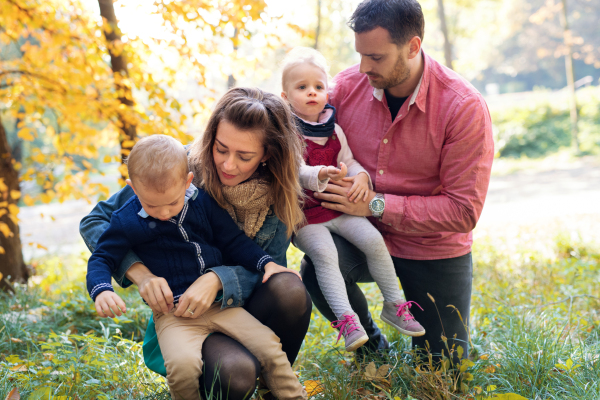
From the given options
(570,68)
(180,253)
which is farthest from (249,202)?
(570,68)

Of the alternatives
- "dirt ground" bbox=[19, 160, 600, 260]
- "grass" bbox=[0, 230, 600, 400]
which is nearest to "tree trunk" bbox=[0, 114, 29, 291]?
"dirt ground" bbox=[19, 160, 600, 260]

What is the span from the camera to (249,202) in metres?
1.99

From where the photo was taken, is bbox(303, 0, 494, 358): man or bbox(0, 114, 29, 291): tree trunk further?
bbox(0, 114, 29, 291): tree trunk

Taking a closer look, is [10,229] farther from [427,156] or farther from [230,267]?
[427,156]

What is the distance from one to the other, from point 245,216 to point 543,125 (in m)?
16.6

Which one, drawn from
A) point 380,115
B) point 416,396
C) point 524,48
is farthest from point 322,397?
point 524,48

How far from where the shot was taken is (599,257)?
14.5 ft

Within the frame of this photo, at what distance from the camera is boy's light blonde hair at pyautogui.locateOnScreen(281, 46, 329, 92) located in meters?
2.37

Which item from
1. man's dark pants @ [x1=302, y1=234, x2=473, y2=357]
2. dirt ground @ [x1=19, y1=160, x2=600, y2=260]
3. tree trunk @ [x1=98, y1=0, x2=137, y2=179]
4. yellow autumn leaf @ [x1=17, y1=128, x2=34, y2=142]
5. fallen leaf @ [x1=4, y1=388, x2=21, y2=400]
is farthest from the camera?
dirt ground @ [x1=19, y1=160, x2=600, y2=260]

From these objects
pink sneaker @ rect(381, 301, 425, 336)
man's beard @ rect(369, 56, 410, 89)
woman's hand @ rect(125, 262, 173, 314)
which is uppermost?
man's beard @ rect(369, 56, 410, 89)

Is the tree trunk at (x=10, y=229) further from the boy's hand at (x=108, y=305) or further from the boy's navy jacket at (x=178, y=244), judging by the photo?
the boy's hand at (x=108, y=305)

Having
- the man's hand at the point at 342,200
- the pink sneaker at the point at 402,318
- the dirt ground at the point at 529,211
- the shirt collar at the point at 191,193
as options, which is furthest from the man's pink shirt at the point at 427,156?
the dirt ground at the point at 529,211

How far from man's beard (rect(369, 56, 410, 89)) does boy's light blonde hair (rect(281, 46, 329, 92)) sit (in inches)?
11.2

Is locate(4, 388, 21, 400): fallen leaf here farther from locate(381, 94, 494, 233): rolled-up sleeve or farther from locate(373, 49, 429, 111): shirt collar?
locate(373, 49, 429, 111): shirt collar
